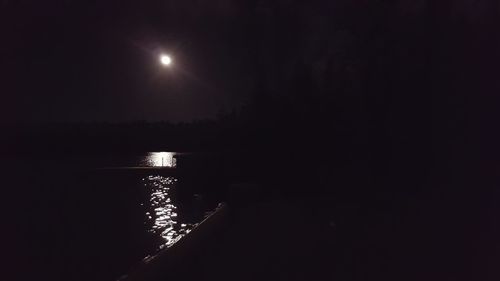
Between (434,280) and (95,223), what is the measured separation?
1984 cm

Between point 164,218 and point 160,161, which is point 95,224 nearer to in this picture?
point 164,218

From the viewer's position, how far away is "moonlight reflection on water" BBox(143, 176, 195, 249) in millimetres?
19355

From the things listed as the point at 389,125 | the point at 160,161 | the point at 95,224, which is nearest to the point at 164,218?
the point at 95,224

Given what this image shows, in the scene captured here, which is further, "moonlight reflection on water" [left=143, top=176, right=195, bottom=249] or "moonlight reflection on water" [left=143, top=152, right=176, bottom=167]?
"moonlight reflection on water" [left=143, top=152, right=176, bottom=167]

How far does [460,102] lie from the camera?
21141mm

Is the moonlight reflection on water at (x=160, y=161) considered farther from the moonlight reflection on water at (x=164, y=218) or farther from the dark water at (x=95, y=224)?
the moonlight reflection on water at (x=164, y=218)

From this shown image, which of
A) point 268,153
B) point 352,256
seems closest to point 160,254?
point 352,256

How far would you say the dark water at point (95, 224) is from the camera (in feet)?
51.7

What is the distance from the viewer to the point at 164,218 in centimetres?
2384

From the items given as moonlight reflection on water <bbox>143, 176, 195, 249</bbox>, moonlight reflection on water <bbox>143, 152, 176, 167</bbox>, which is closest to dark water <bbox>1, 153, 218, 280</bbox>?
moonlight reflection on water <bbox>143, 176, 195, 249</bbox>

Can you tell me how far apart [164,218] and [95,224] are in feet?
11.4

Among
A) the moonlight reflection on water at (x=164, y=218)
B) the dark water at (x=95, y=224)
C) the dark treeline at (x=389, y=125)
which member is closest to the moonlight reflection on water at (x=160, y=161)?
the dark water at (x=95, y=224)

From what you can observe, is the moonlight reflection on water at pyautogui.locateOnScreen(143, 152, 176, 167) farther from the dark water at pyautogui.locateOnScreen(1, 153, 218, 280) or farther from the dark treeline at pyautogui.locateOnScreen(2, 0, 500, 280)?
the dark treeline at pyautogui.locateOnScreen(2, 0, 500, 280)

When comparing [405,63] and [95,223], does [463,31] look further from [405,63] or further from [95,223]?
[95,223]
